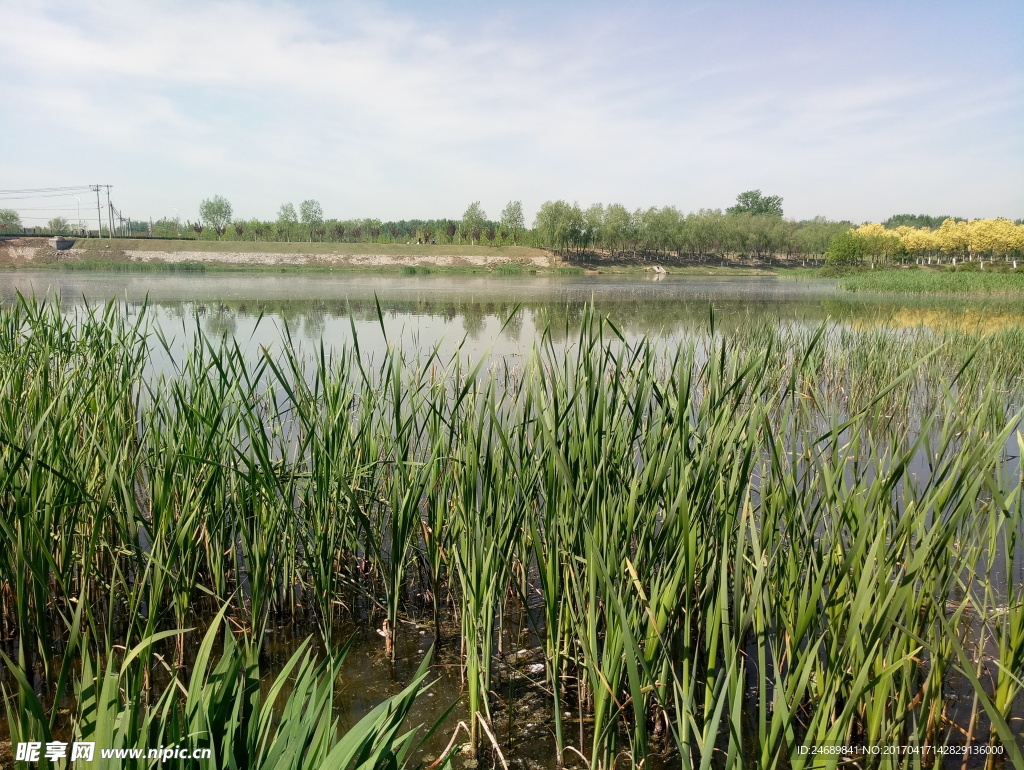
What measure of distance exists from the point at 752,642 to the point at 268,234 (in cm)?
6853

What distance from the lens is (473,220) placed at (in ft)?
222

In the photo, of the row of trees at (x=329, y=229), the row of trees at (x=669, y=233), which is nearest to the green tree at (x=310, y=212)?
the row of trees at (x=329, y=229)

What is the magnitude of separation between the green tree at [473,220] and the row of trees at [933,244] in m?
33.5

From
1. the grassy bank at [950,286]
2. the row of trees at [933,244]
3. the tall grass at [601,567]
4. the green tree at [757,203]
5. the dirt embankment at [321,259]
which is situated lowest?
the tall grass at [601,567]

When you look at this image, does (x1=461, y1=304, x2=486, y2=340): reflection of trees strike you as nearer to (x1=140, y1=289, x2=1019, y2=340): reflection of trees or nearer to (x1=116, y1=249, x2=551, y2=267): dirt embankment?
(x1=140, y1=289, x2=1019, y2=340): reflection of trees

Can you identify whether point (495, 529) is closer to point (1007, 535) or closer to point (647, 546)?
point (647, 546)

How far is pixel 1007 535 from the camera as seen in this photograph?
2.01m

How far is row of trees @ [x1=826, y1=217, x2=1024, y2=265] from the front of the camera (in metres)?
49.8

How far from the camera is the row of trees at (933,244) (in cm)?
4981

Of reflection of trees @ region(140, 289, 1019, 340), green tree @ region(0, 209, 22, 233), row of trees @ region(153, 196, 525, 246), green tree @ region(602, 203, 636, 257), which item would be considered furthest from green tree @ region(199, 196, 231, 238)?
reflection of trees @ region(140, 289, 1019, 340)

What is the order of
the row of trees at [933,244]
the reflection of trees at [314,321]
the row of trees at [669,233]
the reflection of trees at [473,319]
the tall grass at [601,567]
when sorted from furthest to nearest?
the row of trees at [669,233], the row of trees at [933,244], the reflection of trees at [473,319], the reflection of trees at [314,321], the tall grass at [601,567]

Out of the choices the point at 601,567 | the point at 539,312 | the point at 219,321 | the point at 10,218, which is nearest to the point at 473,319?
the point at 539,312

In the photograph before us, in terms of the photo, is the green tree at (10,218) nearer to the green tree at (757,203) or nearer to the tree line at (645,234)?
the tree line at (645,234)

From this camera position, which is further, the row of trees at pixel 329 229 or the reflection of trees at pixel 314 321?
the row of trees at pixel 329 229
